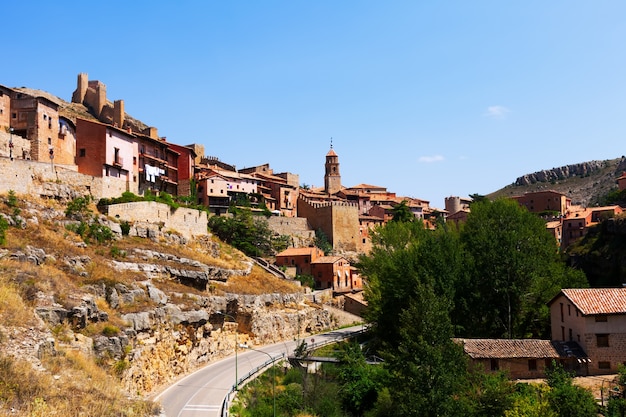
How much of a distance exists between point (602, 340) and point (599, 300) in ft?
7.66

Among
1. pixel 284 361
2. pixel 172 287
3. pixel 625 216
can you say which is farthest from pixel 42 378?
pixel 625 216

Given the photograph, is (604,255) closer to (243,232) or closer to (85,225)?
(243,232)

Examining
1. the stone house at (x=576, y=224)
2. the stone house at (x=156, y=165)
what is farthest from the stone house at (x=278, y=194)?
the stone house at (x=576, y=224)

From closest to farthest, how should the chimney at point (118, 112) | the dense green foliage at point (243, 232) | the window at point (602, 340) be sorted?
the window at point (602, 340) < the dense green foliage at point (243, 232) < the chimney at point (118, 112)

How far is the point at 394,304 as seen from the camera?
140 ft

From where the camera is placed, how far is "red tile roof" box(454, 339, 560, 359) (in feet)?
107

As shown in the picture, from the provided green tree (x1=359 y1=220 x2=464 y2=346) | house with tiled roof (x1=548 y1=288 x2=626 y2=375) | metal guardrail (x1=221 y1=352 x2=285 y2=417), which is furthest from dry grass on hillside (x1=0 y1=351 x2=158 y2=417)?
house with tiled roof (x1=548 y1=288 x2=626 y2=375)

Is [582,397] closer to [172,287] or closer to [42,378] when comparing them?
[42,378]

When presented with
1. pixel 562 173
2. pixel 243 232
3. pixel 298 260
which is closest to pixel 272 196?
pixel 298 260

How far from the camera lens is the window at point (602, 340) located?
32156 mm

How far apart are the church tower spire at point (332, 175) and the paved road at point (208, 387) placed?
5856cm

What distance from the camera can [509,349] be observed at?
1312 inches

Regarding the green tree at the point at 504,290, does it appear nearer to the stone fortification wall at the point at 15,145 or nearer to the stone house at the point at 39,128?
the stone house at the point at 39,128

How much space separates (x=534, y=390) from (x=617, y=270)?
36.6 metres
